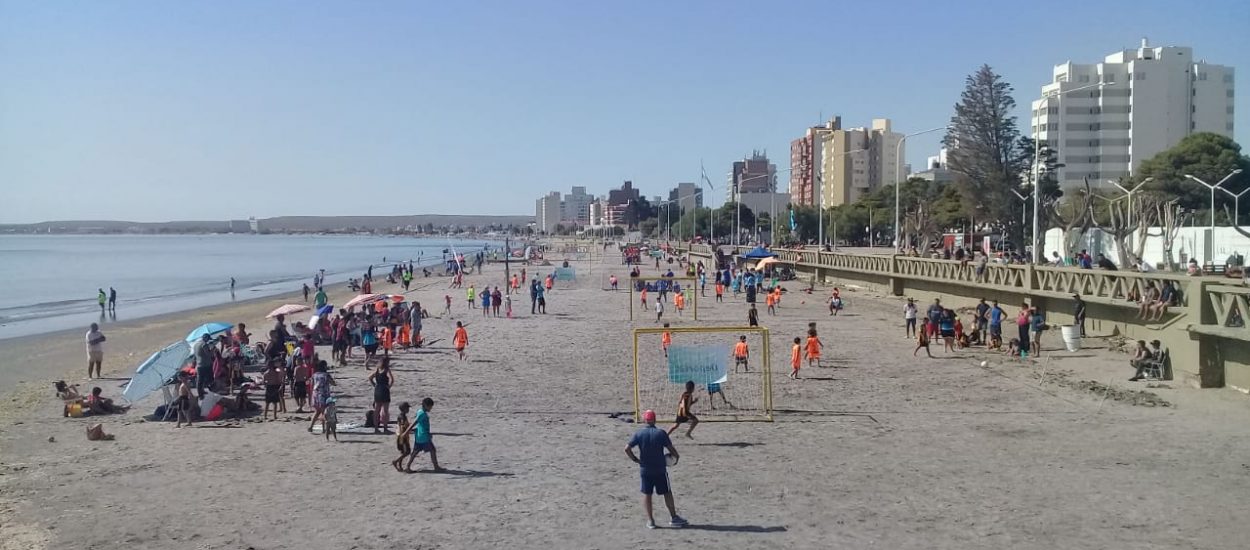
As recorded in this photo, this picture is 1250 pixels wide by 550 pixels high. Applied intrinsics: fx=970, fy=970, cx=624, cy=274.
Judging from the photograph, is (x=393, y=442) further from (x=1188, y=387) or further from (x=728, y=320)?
(x=728, y=320)

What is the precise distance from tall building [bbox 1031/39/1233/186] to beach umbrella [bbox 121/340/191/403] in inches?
3375

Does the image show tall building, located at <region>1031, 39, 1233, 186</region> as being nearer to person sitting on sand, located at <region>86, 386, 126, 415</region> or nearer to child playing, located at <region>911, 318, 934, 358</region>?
child playing, located at <region>911, 318, 934, 358</region>

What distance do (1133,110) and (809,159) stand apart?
270 ft

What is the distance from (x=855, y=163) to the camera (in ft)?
506

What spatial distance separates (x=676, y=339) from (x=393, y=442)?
40.2ft

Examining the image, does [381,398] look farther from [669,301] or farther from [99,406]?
[669,301]

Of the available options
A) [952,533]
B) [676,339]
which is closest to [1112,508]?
[952,533]

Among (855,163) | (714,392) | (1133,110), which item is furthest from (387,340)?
(855,163)

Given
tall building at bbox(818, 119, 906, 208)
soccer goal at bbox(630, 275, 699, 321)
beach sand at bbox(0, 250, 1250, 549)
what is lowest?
beach sand at bbox(0, 250, 1250, 549)

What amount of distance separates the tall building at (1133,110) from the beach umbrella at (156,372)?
85728 millimetres

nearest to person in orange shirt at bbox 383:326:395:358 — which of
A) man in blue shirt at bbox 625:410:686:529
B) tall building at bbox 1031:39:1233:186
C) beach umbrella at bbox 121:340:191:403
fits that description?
beach umbrella at bbox 121:340:191:403

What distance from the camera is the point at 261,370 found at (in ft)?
67.2

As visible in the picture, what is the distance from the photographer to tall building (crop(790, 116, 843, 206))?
541ft

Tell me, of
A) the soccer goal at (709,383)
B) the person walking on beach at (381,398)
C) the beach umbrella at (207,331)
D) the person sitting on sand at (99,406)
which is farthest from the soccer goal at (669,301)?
the person sitting on sand at (99,406)
